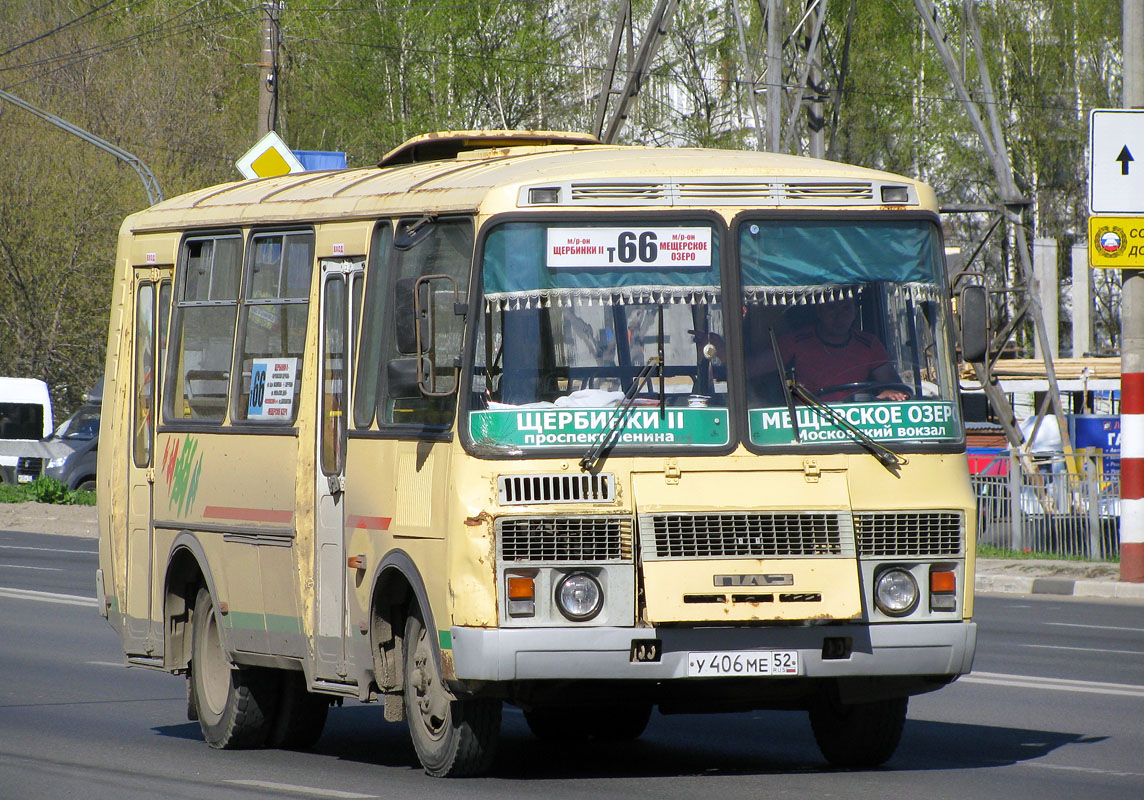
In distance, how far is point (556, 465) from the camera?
7.68m

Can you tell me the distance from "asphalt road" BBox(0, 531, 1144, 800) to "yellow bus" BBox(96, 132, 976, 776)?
0.37m

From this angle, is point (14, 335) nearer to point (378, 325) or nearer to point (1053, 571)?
point (1053, 571)

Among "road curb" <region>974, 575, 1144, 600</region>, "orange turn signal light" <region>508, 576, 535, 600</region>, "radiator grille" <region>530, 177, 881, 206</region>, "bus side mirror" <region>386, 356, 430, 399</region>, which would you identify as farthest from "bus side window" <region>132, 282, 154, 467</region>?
"road curb" <region>974, 575, 1144, 600</region>

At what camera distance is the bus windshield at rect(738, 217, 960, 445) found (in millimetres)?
7996

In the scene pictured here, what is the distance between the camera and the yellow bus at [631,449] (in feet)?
25.0

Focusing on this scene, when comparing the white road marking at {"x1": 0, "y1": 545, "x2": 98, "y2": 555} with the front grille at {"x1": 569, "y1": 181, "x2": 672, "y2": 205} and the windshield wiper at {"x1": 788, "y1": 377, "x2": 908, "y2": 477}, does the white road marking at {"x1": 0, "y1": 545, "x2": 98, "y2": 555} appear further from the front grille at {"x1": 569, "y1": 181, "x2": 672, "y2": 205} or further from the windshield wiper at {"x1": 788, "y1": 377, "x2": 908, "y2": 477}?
the windshield wiper at {"x1": 788, "y1": 377, "x2": 908, "y2": 477}

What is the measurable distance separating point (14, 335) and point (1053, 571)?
28675 millimetres

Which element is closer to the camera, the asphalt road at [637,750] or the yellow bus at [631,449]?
the yellow bus at [631,449]

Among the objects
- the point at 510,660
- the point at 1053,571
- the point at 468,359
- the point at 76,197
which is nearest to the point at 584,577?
the point at 510,660

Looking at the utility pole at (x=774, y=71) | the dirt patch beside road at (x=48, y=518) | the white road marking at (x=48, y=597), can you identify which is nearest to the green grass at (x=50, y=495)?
the dirt patch beside road at (x=48, y=518)

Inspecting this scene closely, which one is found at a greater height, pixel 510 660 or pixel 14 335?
pixel 14 335

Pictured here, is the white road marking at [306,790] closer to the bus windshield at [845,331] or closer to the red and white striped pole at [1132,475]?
the bus windshield at [845,331]

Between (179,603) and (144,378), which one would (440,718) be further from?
(144,378)

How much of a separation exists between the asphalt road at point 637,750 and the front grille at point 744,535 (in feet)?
3.23
